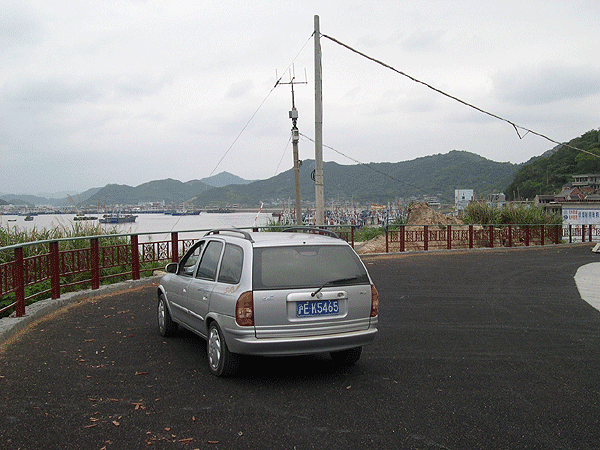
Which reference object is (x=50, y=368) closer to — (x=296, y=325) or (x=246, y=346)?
(x=246, y=346)

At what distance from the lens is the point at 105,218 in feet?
52.6

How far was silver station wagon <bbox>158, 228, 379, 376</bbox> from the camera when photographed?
5.25 metres

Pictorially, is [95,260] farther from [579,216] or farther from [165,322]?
[579,216]

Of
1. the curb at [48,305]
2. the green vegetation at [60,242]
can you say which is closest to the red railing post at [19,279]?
the curb at [48,305]

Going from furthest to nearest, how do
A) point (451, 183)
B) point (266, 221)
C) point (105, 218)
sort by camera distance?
point (451, 183)
point (266, 221)
point (105, 218)

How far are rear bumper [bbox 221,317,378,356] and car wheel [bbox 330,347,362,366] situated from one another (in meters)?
0.51

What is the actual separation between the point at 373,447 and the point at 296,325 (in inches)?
66.6

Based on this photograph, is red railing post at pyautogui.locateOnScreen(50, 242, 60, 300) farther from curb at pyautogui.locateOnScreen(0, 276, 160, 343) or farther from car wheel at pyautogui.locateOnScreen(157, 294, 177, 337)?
car wheel at pyautogui.locateOnScreen(157, 294, 177, 337)

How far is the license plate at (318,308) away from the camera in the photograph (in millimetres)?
5352

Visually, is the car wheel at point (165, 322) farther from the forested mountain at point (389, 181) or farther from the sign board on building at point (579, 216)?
the sign board on building at point (579, 216)

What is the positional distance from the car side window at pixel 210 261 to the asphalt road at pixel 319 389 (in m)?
0.99

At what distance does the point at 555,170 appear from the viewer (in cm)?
9644

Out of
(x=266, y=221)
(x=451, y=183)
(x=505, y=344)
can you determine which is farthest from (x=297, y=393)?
(x=451, y=183)

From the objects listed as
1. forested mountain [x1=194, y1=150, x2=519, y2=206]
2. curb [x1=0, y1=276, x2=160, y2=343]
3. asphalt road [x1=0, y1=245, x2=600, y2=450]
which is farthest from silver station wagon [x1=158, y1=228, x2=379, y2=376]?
forested mountain [x1=194, y1=150, x2=519, y2=206]
